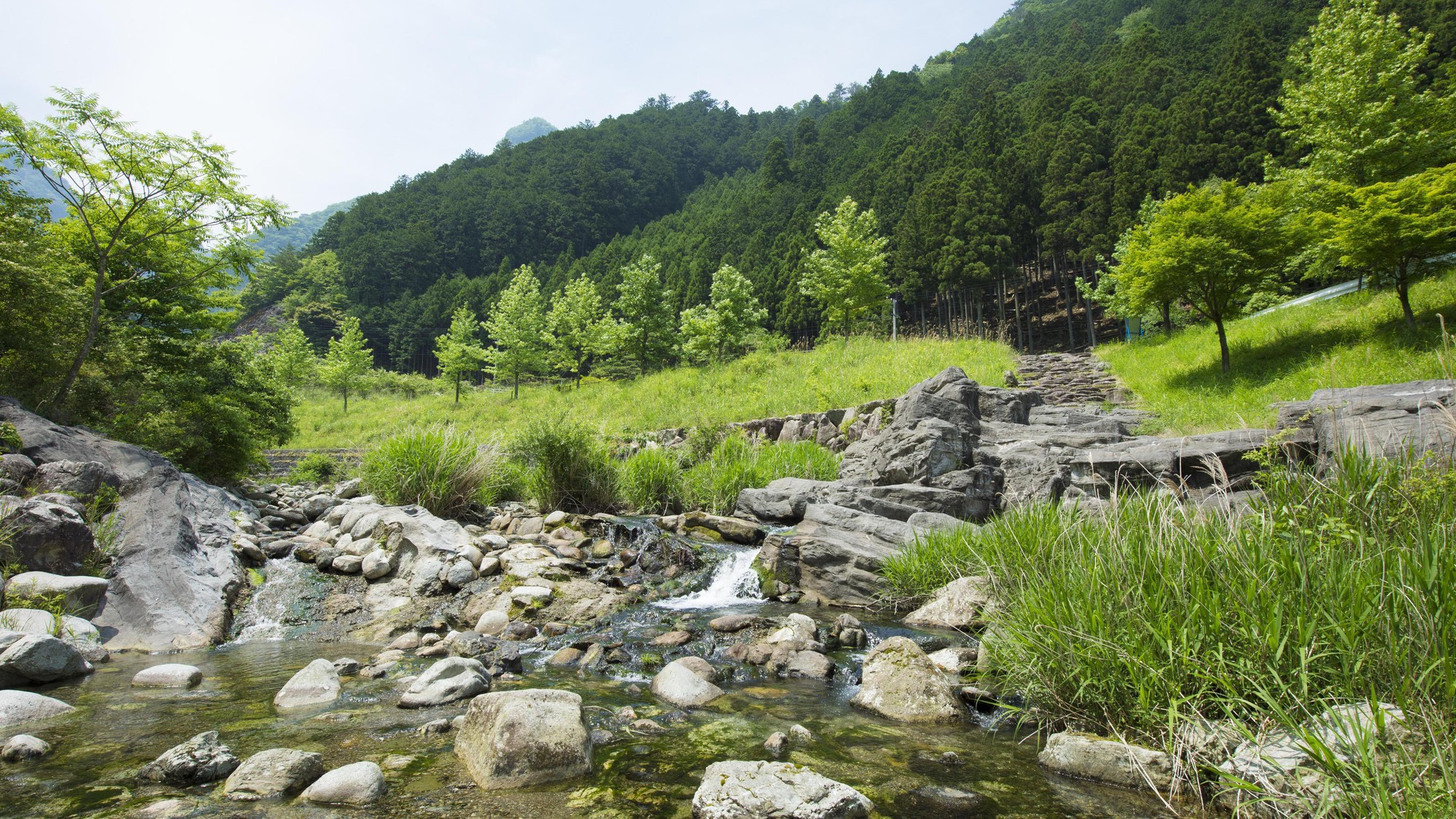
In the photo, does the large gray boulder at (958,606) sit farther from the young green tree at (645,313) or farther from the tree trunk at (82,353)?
the young green tree at (645,313)

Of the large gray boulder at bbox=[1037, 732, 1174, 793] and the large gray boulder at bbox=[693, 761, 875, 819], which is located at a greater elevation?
the large gray boulder at bbox=[693, 761, 875, 819]

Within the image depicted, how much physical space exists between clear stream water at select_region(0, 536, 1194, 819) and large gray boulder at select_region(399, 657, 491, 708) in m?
0.10

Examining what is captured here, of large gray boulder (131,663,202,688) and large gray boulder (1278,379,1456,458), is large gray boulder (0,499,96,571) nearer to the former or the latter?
large gray boulder (131,663,202,688)

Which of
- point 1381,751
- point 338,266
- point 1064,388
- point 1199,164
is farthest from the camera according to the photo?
point 338,266

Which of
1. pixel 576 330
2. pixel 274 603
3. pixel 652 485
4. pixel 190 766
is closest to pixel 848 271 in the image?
pixel 576 330

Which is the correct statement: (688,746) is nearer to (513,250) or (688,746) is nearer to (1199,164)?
(1199,164)

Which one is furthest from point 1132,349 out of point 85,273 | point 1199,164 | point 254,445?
point 85,273

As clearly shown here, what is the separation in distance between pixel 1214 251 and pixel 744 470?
35.8 ft

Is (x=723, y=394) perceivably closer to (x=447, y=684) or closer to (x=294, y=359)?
(x=447, y=684)

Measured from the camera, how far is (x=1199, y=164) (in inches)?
1278

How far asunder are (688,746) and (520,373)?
36.2 m

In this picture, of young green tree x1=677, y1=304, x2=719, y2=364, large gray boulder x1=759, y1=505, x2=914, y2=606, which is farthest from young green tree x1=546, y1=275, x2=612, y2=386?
large gray boulder x1=759, y1=505, x2=914, y2=606

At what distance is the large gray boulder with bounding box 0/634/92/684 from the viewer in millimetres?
3994

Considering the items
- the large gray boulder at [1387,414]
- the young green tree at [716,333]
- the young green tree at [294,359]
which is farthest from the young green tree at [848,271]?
the young green tree at [294,359]
